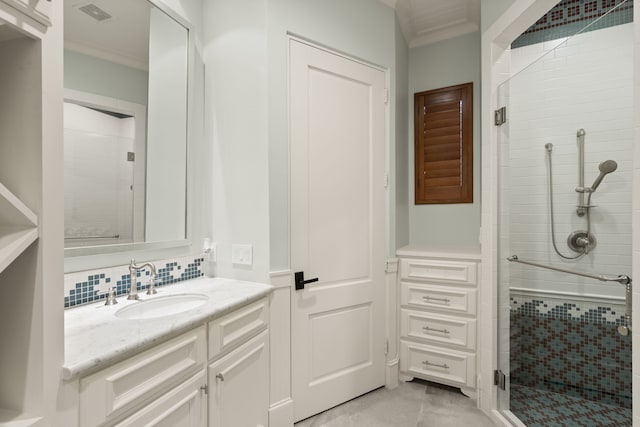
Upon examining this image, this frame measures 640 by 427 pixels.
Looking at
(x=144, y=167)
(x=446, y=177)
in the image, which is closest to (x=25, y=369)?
(x=144, y=167)

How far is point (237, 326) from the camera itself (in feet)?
5.14

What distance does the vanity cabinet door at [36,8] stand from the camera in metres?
0.76

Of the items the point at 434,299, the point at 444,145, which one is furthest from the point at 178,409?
the point at 444,145

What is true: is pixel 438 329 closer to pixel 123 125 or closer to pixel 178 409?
pixel 178 409

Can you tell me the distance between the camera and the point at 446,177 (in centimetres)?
298

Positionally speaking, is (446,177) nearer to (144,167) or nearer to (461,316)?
(461,316)

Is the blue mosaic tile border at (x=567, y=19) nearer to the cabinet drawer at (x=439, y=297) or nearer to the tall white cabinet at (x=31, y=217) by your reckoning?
the cabinet drawer at (x=439, y=297)

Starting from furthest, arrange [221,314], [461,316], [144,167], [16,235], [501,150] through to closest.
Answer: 1. [461,316]
2. [501,150]
3. [144,167]
4. [221,314]
5. [16,235]

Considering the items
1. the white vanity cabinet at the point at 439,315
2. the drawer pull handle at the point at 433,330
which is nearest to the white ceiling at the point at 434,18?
the white vanity cabinet at the point at 439,315

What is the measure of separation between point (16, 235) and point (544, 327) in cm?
240

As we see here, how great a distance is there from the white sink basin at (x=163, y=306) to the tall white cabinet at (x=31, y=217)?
622mm

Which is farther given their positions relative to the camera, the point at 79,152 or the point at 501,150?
the point at 501,150

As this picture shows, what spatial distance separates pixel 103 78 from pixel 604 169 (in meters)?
2.36

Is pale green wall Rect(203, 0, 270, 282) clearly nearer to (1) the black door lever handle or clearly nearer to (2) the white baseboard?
(1) the black door lever handle
